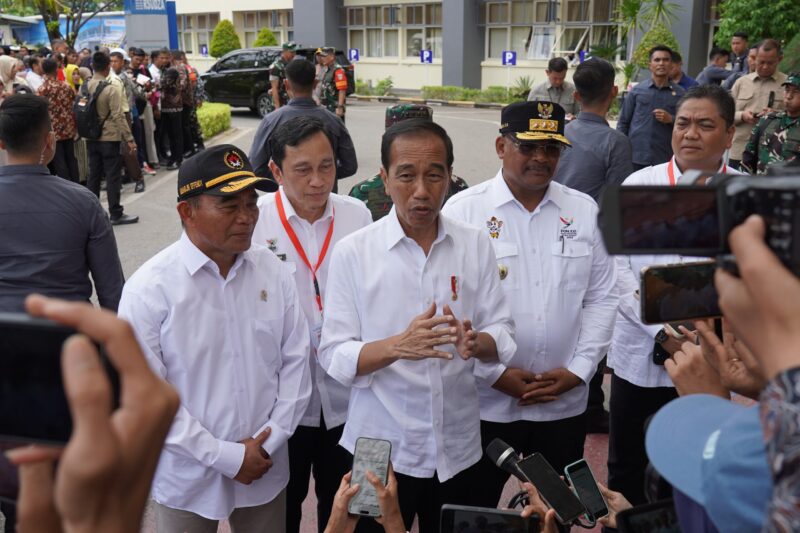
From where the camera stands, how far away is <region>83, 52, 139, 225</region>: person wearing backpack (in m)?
8.84

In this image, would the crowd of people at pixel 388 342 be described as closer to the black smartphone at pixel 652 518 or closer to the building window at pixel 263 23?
the black smartphone at pixel 652 518

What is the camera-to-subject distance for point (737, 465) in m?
1.11

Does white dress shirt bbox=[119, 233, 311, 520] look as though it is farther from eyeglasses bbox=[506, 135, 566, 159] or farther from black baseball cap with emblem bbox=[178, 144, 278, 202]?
eyeglasses bbox=[506, 135, 566, 159]

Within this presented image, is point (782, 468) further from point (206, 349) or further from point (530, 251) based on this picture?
Result: point (530, 251)

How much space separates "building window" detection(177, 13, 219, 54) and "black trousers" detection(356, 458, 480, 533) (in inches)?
1378

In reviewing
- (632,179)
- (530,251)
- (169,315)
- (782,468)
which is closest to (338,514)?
(169,315)

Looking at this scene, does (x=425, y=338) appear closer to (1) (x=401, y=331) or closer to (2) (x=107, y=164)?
(1) (x=401, y=331)

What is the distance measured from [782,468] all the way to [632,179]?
9.74 feet

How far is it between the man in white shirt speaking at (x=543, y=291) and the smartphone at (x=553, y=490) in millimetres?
816

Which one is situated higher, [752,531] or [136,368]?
[136,368]

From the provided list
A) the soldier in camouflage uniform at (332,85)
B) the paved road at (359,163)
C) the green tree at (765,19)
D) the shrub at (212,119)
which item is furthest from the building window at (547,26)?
the soldier in camouflage uniform at (332,85)

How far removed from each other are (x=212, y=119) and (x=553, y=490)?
48.8 feet

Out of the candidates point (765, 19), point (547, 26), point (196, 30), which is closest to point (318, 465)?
point (765, 19)

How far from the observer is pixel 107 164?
908 cm
